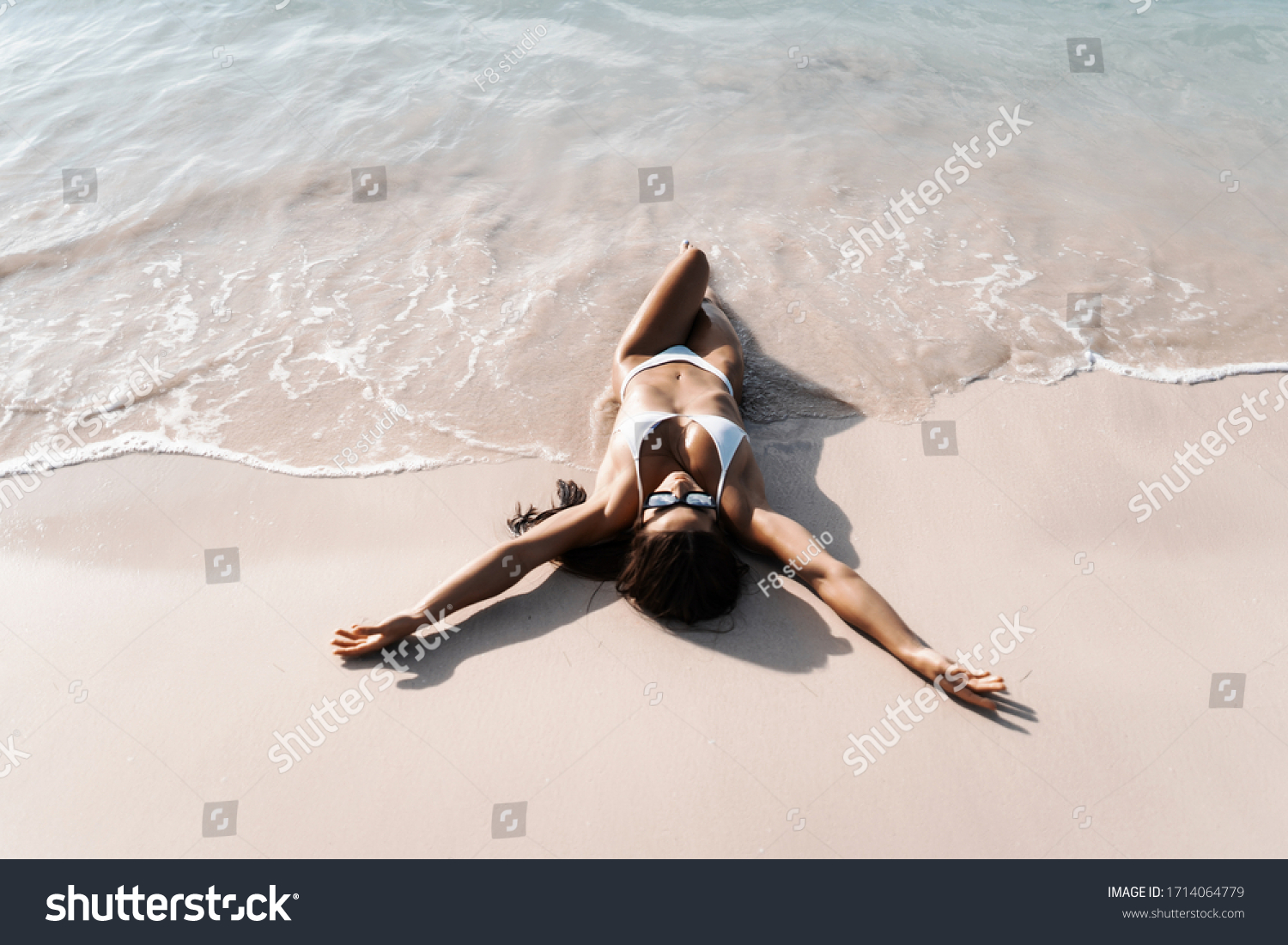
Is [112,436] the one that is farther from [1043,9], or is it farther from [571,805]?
[1043,9]

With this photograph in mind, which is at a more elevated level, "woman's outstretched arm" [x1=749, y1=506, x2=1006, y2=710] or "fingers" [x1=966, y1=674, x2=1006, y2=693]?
"woman's outstretched arm" [x1=749, y1=506, x2=1006, y2=710]

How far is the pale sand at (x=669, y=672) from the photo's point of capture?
302cm

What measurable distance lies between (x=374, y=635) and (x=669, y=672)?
1331 mm

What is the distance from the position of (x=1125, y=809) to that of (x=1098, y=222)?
5.12 m

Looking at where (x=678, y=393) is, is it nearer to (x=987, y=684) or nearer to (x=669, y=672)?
(x=669, y=672)

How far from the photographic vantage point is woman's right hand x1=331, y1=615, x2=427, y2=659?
353 centimetres

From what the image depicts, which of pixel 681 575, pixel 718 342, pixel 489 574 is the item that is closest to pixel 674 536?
pixel 681 575

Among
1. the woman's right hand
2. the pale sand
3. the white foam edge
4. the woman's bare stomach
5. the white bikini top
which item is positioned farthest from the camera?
the white foam edge

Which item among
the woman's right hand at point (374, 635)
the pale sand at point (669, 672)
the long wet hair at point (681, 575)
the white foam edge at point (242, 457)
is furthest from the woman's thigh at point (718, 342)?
the woman's right hand at point (374, 635)

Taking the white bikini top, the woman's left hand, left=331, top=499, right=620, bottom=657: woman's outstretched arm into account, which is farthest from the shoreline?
the woman's left hand

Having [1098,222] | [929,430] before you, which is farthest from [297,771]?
[1098,222]

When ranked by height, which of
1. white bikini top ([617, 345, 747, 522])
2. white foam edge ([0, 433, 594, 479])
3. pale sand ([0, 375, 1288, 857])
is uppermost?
white bikini top ([617, 345, 747, 522])

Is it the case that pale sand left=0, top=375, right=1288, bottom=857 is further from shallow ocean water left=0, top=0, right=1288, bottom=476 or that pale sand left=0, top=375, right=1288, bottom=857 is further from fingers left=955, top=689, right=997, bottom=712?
shallow ocean water left=0, top=0, right=1288, bottom=476

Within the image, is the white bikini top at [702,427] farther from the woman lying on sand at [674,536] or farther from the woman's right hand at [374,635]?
the woman's right hand at [374,635]
